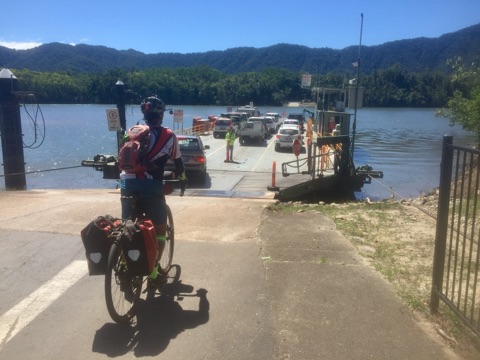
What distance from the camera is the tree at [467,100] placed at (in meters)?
23.4

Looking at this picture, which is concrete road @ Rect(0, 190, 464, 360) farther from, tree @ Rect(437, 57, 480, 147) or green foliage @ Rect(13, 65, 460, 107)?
green foliage @ Rect(13, 65, 460, 107)

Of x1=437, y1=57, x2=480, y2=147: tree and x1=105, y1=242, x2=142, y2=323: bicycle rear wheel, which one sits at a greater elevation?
x1=437, y1=57, x2=480, y2=147: tree

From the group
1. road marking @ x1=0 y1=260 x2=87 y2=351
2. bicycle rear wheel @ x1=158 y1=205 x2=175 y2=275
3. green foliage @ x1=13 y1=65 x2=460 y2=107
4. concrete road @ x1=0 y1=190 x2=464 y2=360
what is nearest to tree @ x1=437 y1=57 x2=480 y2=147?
concrete road @ x1=0 y1=190 x2=464 y2=360

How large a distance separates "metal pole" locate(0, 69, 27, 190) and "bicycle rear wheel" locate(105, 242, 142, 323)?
11906 millimetres

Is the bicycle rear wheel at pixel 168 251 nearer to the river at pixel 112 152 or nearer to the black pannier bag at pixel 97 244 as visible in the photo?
the black pannier bag at pixel 97 244

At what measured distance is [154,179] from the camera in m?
4.46

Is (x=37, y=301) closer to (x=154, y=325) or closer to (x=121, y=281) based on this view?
(x=121, y=281)

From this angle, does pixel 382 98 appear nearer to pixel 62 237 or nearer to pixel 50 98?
pixel 50 98

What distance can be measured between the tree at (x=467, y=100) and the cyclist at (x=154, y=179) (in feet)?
73.0

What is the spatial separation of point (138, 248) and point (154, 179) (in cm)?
86

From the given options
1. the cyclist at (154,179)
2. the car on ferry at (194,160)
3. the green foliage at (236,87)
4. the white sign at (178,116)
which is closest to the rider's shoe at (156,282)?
the cyclist at (154,179)

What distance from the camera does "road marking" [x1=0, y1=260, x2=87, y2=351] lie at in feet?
12.7

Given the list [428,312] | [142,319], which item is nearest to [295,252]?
[428,312]

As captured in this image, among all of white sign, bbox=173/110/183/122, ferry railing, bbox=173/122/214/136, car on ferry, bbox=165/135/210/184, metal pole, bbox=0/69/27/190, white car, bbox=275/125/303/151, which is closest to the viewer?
metal pole, bbox=0/69/27/190
